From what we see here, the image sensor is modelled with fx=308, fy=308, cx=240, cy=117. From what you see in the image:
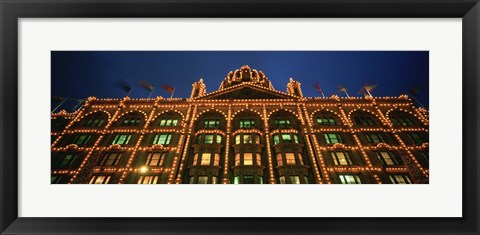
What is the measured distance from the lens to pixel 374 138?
19.5 meters

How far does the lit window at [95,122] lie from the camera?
20.0 metres

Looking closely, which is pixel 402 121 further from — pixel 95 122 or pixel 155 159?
pixel 95 122

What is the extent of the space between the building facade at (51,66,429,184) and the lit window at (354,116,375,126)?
0.21 feet

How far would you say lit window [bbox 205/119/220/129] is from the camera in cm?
2013

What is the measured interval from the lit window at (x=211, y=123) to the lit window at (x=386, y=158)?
33.2ft

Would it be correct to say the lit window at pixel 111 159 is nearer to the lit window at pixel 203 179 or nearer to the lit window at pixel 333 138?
the lit window at pixel 203 179

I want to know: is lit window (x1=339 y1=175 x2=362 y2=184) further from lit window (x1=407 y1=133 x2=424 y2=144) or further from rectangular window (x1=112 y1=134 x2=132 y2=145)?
rectangular window (x1=112 y1=134 x2=132 y2=145)

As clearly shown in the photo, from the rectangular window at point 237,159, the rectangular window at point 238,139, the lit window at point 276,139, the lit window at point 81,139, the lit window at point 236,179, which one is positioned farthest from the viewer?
the lit window at point 276,139

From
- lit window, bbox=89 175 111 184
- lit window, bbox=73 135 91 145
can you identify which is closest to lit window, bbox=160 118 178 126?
lit window, bbox=73 135 91 145
